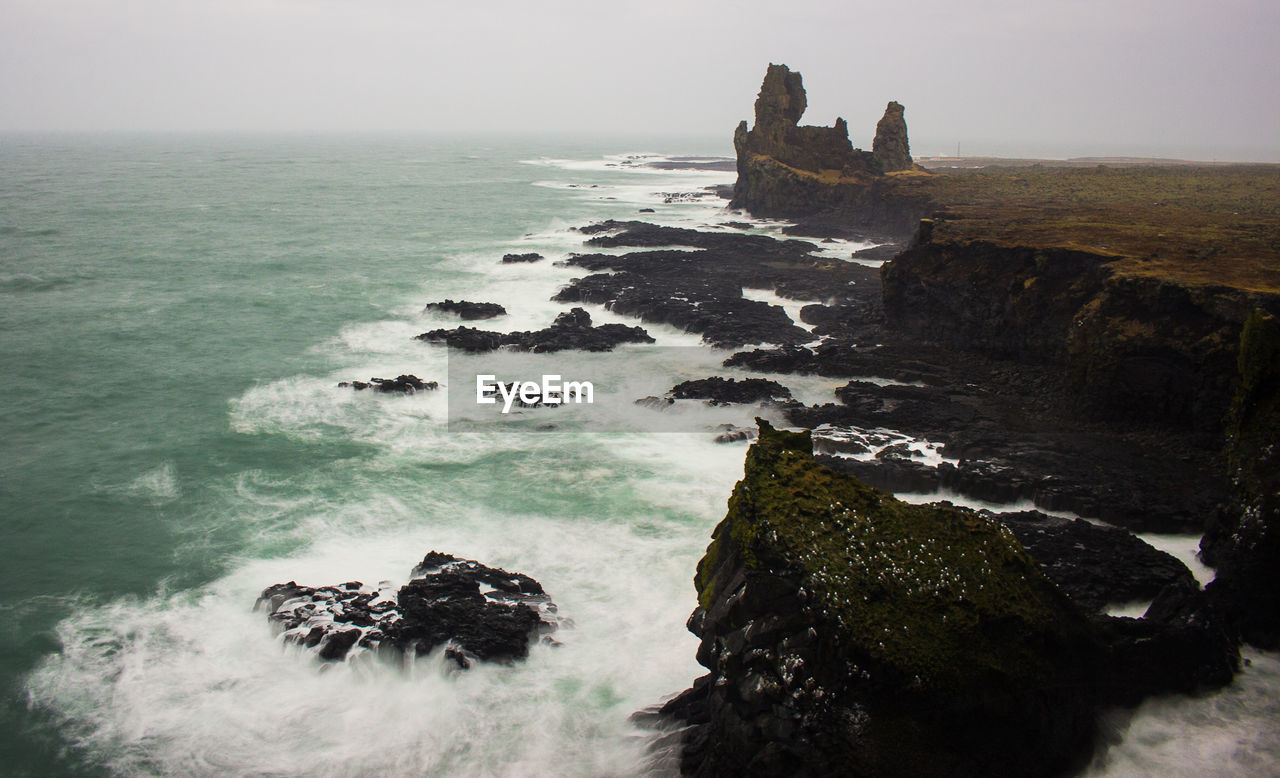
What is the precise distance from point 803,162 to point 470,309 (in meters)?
42.9

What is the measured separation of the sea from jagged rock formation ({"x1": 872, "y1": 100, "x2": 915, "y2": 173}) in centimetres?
4447

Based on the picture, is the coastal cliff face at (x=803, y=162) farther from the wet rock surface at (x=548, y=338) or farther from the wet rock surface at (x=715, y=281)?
the wet rock surface at (x=548, y=338)

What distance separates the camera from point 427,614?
1408cm

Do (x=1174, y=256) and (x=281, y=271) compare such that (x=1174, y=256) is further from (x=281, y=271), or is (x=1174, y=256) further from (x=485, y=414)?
(x=281, y=271)

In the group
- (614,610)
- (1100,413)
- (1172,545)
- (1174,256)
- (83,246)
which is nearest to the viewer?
(614,610)

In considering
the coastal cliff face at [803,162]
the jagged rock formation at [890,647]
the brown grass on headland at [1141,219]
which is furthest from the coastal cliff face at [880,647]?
the coastal cliff face at [803,162]

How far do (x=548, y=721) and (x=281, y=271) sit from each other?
42.4 m

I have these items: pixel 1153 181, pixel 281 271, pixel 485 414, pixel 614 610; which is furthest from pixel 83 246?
pixel 1153 181

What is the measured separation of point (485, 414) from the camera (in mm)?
25109

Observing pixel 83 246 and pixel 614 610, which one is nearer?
pixel 614 610

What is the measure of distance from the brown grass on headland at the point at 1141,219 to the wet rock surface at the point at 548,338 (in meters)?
13.2

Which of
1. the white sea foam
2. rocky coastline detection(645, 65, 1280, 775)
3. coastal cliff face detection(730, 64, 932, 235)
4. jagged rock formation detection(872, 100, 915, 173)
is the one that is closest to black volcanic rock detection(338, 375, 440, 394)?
rocky coastline detection(645, 65, 1280, 775)

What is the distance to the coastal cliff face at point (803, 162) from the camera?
64.1 metres

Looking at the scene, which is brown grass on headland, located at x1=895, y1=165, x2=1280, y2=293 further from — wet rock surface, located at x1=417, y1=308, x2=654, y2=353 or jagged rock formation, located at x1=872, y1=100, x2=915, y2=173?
jagged rock formation, located at x1=872, y1=100, x2=915, y2=173
